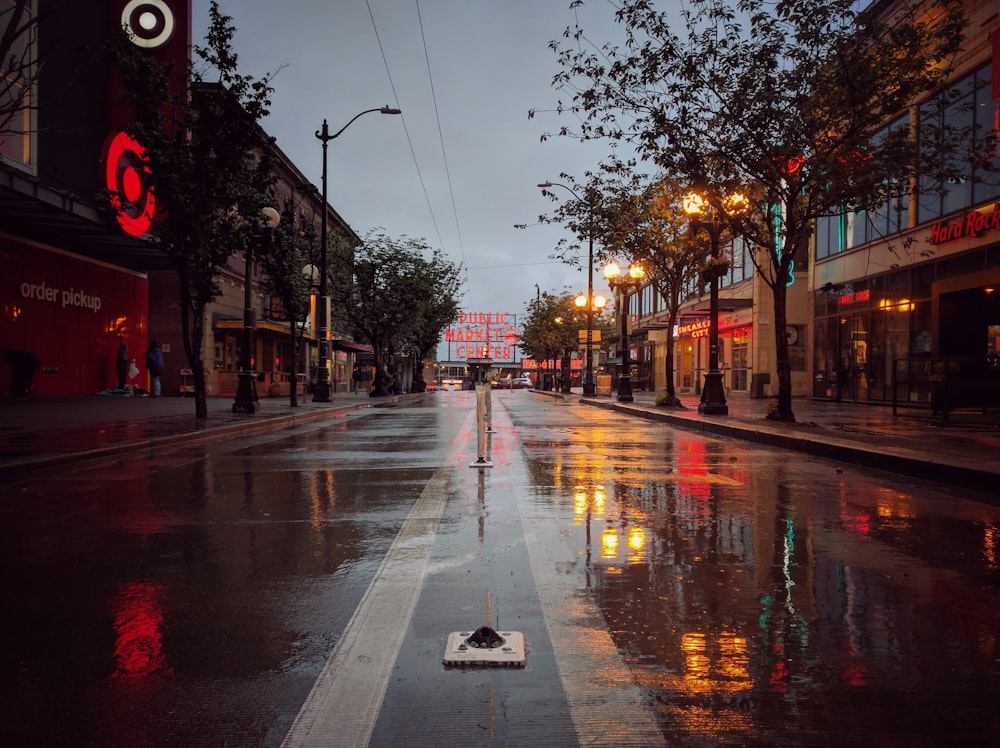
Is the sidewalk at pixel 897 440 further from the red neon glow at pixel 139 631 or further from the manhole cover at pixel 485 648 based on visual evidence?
the red neon glow at pixel 139 631

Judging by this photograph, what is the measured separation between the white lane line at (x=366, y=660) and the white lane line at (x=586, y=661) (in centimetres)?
67

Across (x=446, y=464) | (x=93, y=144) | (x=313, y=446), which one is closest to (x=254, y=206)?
(x=313, y=446)

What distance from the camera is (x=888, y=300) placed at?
24.9 meters

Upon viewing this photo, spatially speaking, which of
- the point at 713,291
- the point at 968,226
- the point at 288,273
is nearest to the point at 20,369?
the point at 288,273

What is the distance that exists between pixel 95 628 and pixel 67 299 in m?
25.7

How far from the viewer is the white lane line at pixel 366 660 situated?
2.61 m

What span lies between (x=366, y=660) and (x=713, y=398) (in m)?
18.1

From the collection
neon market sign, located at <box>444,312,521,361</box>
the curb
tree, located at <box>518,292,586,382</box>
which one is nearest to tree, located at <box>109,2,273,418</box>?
the curb

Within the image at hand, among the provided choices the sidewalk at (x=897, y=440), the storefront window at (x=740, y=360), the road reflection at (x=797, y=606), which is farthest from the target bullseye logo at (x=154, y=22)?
the storefront window at (x=740, y=360)

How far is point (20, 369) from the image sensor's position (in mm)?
21750

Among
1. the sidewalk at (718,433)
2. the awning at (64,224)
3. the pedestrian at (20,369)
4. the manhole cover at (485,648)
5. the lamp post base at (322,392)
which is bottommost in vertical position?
the manhole cover at (485,648)

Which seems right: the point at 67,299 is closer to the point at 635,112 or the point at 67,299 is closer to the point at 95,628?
the point at 635,112

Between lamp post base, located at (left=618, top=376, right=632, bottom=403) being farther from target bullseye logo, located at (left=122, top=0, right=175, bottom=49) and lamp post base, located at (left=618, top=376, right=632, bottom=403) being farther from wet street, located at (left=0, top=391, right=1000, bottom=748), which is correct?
wet street, located at (left=0, top=391, right=1000, bottom=748)

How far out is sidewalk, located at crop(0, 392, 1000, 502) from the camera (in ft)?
30.9
